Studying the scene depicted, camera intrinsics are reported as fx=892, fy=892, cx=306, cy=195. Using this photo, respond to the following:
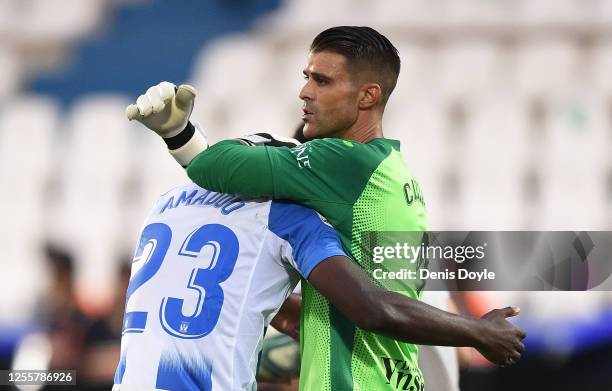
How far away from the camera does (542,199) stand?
16.3ft

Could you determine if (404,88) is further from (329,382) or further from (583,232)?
(329,382)

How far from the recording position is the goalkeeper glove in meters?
2.15

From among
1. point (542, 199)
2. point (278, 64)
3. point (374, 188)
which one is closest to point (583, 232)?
point (542, 199)

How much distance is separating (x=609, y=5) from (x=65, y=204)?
345 cm

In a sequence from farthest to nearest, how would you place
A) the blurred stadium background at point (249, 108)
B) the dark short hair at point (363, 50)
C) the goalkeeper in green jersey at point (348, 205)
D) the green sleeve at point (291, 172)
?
1. the blurred stadium background at point (249, 108)
2. the dark short hair at point (363, 50)
3. the green sleeve at point (291, 172)
4. the goalkeeper in green jersey at point (348, 205)

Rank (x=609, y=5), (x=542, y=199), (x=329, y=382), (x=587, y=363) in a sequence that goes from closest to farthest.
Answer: (x=329, y=382) < (x=587, y=363) < (x=542, y=199) < (x=609, y=5)

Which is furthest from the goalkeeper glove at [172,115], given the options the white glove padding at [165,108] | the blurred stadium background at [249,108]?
the blurred stadium background at [249,108]

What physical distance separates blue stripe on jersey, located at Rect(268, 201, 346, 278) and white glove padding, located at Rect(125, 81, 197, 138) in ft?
1.28

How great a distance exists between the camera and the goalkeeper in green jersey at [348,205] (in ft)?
6.19

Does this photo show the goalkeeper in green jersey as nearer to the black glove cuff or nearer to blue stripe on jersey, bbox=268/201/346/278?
blue stripe on jersey, bbox=268/201/346/278

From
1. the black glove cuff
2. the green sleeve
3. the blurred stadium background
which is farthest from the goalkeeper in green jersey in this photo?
the blurred stadium background

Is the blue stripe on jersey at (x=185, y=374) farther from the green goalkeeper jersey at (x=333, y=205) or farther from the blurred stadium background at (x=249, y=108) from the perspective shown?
the blurred stadium background at (x=249, y=108)

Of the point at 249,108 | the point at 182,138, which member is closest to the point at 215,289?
the point at 182,138
